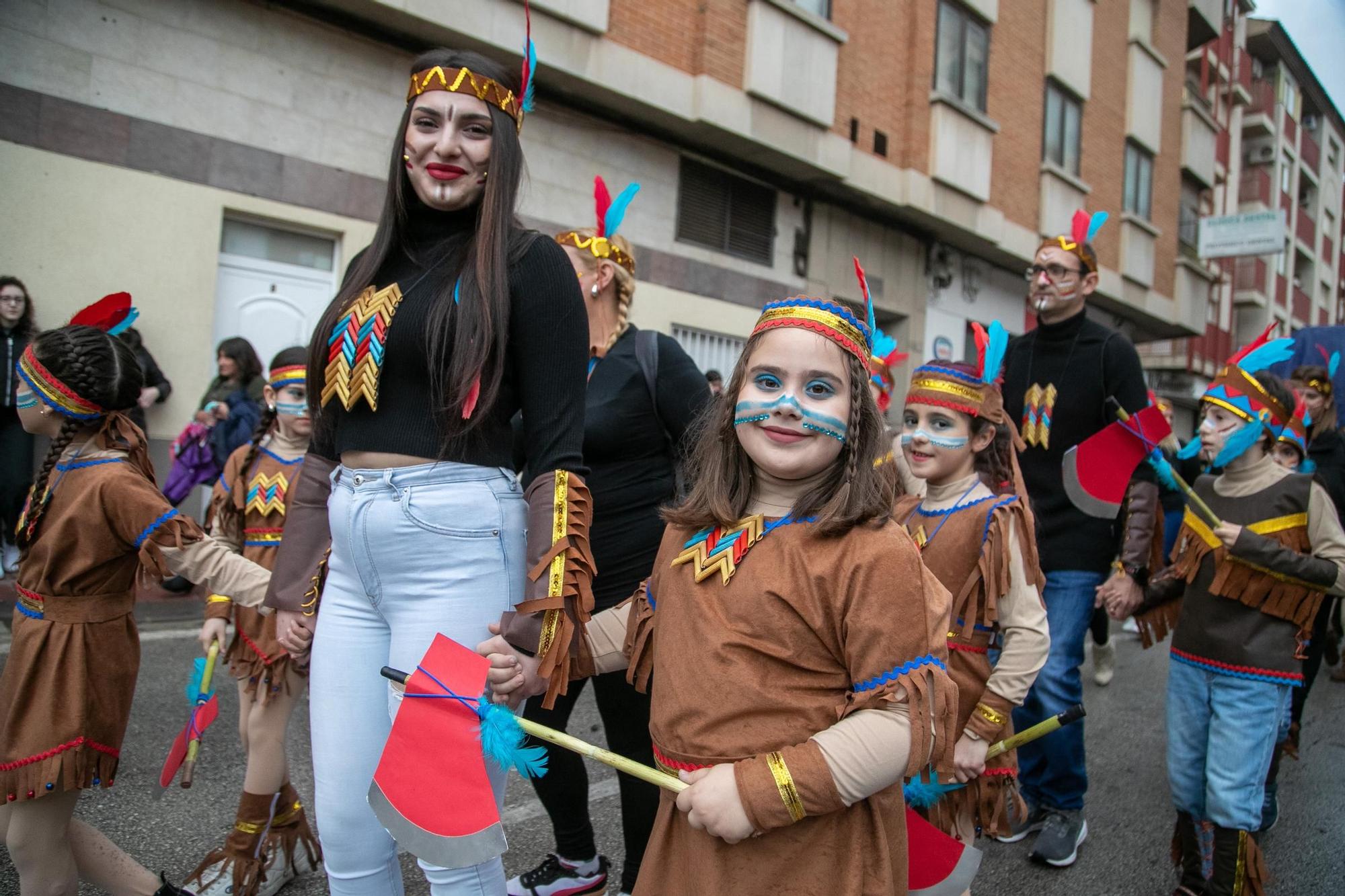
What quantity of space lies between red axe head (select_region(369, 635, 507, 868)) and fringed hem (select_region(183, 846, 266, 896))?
1.36 metres

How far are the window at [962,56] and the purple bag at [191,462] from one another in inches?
426

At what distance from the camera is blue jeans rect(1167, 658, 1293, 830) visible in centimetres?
303

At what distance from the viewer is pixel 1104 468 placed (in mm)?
Result: 3535

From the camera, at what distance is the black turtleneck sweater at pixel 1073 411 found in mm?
3697

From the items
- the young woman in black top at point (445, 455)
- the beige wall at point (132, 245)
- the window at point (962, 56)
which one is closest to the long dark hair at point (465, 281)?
the young woman in black top at point (445, 455)

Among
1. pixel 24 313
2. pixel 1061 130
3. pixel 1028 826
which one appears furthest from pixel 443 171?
pixel 1061 130

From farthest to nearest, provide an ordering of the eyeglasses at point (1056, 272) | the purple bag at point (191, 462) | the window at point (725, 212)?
the window at point (725, 212) < the purple bag at point (191, 462) < the eyeglasses at point (1056, 272)

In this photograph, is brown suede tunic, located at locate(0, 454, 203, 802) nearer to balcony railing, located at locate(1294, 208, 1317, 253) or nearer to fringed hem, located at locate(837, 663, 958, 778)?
fringed hem, located at locate(837, 663, 958, 778)

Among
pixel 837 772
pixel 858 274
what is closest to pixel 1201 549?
pixel 858 274

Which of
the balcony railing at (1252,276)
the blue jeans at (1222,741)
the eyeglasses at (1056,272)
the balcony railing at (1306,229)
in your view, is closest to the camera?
the blue jeans at (1222,741)

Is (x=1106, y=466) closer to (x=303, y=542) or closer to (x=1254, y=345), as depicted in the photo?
(x=1254, y=345)

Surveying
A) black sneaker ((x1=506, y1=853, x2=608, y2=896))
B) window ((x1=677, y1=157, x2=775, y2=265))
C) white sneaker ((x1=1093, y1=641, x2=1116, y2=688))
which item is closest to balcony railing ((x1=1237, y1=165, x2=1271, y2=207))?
window ((x1=677, y1=157, x2=775, y2=265))

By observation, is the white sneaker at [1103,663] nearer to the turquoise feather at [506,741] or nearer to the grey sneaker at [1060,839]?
the grey sneaker at [1060,839]

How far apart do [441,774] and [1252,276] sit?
3412 centimetres
